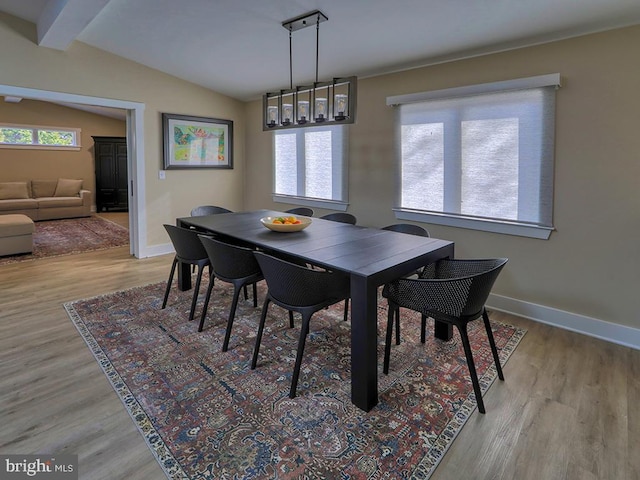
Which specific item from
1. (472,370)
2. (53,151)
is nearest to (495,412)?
(472,370)

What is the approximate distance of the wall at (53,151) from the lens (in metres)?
8.31

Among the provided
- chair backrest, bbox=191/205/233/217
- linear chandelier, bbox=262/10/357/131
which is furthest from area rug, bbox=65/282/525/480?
linear chandelier, bbox=262/10/357/131

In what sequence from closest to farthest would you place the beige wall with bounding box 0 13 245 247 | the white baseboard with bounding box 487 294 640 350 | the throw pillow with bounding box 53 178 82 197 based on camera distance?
the white baseboard with bounding box 487 294 640 350 < the beige wall with bounding box 0 13 245 247 < the throw pillow with bounding box 53 178 82 197

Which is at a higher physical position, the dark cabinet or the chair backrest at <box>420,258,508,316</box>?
the dark cabinet

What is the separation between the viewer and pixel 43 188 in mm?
8508

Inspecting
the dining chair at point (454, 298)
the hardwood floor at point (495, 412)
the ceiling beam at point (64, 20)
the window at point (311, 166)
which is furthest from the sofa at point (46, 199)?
the dining chair at point (454, 298)

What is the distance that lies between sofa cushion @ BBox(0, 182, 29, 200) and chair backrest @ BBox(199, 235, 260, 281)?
306 inches

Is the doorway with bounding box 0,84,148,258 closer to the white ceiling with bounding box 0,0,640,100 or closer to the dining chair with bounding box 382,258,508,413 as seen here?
the white ceiling with bounding box 0,0,640,100

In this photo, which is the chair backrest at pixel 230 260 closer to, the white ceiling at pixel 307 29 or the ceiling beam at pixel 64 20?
the white ceiling at pixel 307 29

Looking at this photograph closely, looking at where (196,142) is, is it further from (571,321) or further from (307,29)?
(571,321)

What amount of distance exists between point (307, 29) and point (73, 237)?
5.49 meters

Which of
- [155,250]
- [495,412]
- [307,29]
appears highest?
[307,29]

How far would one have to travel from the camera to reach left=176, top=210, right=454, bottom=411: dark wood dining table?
6.37ft

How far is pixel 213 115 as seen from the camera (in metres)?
5.70
